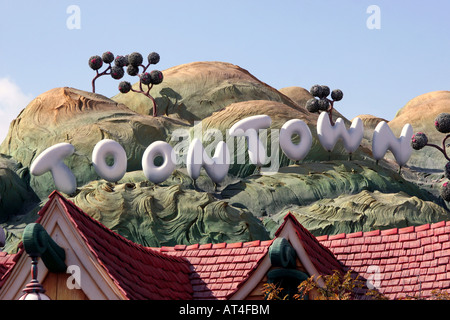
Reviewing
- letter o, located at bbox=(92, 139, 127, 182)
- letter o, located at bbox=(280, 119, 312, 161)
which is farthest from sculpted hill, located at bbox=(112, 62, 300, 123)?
letter o, located at bbox=(92, 139, 127, 182)

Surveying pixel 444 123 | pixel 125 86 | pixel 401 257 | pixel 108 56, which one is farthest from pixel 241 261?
pixel 125 86

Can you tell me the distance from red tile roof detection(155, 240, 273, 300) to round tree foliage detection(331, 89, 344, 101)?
29423 millimetres

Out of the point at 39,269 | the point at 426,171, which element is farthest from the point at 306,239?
the point at 426,171

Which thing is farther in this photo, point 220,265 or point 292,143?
point 292,143

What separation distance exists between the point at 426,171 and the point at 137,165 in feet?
50.3

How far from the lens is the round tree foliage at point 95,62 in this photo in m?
50.9

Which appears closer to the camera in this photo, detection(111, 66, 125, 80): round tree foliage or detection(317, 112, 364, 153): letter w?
detection(317, 112, 364, 153): letter w

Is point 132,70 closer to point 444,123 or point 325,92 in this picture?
point 325,92

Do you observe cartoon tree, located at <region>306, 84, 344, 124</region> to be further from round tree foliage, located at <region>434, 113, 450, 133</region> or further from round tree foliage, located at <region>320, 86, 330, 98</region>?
round tree foliage, located at <region>434, 113, 450, 133</region>

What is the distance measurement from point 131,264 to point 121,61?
36.5 meters

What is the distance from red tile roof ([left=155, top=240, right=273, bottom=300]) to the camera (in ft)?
54.1

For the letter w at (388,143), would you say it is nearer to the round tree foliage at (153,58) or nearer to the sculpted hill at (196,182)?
the sculpted hill at (196,182)

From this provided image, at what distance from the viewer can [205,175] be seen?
42938 mm

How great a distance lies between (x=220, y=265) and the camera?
56.1ft
